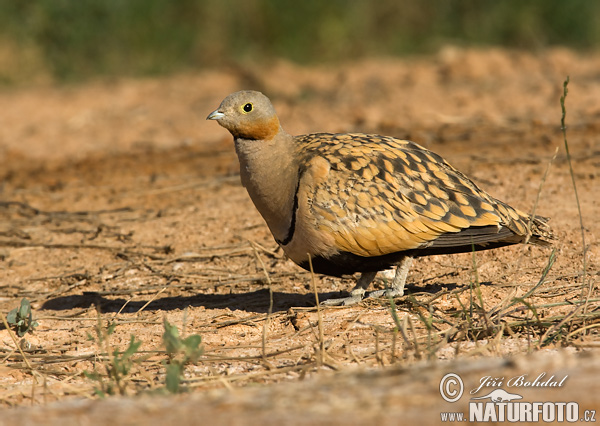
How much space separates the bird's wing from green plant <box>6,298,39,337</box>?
1.67 metres

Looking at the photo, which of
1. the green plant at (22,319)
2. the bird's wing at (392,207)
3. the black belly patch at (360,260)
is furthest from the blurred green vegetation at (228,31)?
the green plant at (22,319)

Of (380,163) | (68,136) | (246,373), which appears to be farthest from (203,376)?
(68,136)

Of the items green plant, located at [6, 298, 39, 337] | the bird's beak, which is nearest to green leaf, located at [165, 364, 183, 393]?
green plant, located at [6, 298, 39, 337]

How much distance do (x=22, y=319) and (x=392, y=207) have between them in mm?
2159

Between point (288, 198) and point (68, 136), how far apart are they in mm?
6523

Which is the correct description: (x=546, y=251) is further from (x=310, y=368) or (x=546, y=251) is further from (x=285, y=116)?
(x=285, y=116)

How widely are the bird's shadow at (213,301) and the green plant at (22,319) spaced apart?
56 cm

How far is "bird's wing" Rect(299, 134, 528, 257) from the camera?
4.57 meters

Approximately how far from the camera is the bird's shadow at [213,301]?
17.0 feet

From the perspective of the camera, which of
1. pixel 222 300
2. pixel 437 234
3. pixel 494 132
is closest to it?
pixel 437 234

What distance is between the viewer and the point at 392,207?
4617mm

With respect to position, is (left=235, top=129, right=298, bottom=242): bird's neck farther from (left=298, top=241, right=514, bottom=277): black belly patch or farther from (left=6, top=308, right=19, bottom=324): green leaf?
(left=6, top=308, right=19, bottom=324): green leaf

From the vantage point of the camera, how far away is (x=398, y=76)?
11602 millimetres

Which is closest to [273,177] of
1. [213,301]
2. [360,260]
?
[360,260]
